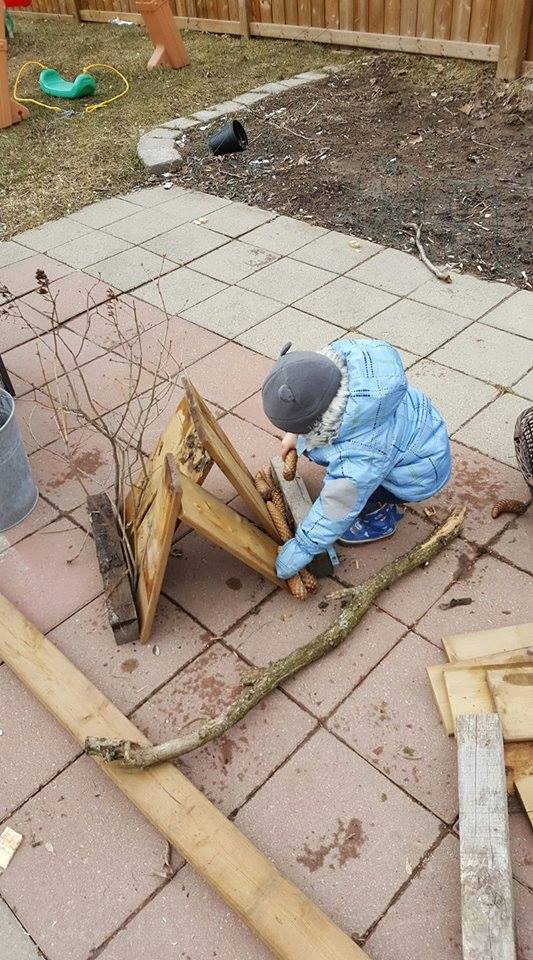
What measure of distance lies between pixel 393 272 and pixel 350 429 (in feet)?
9.74

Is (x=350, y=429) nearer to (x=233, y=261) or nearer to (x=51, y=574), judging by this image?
(x=51, y=574)

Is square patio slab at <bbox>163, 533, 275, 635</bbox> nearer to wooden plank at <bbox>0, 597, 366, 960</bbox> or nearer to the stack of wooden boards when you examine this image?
wooden plank at <bbox>0, 597, 366, 960</bbox>

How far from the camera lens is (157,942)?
2.15 meters

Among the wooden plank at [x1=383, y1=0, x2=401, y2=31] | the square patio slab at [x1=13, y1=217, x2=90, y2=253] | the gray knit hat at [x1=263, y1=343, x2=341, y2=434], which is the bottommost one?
the square patio slab at [x1=13, y1=217, x2=90, y2=253]

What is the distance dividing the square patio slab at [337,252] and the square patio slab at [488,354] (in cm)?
131

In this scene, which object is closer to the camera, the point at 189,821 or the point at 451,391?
the point at 189,821

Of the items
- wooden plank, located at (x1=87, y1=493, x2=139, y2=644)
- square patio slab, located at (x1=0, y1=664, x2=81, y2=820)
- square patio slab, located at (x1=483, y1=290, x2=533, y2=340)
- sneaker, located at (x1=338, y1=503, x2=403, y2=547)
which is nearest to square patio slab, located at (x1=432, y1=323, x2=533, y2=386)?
square patio slab, located at (x1=483, y1=290, x2=533, y2=340)

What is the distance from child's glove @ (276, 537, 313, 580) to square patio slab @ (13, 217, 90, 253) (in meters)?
4.25

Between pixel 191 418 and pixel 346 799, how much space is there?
1.48 metres

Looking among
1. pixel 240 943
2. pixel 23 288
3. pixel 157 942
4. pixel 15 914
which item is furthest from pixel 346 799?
pixel 23 288

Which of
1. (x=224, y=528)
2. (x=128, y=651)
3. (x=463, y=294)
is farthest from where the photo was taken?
(x=463, y=294)

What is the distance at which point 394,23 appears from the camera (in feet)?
29.1

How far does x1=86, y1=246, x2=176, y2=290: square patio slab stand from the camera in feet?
18.2

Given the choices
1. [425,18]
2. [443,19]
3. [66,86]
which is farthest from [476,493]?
[66,86]
